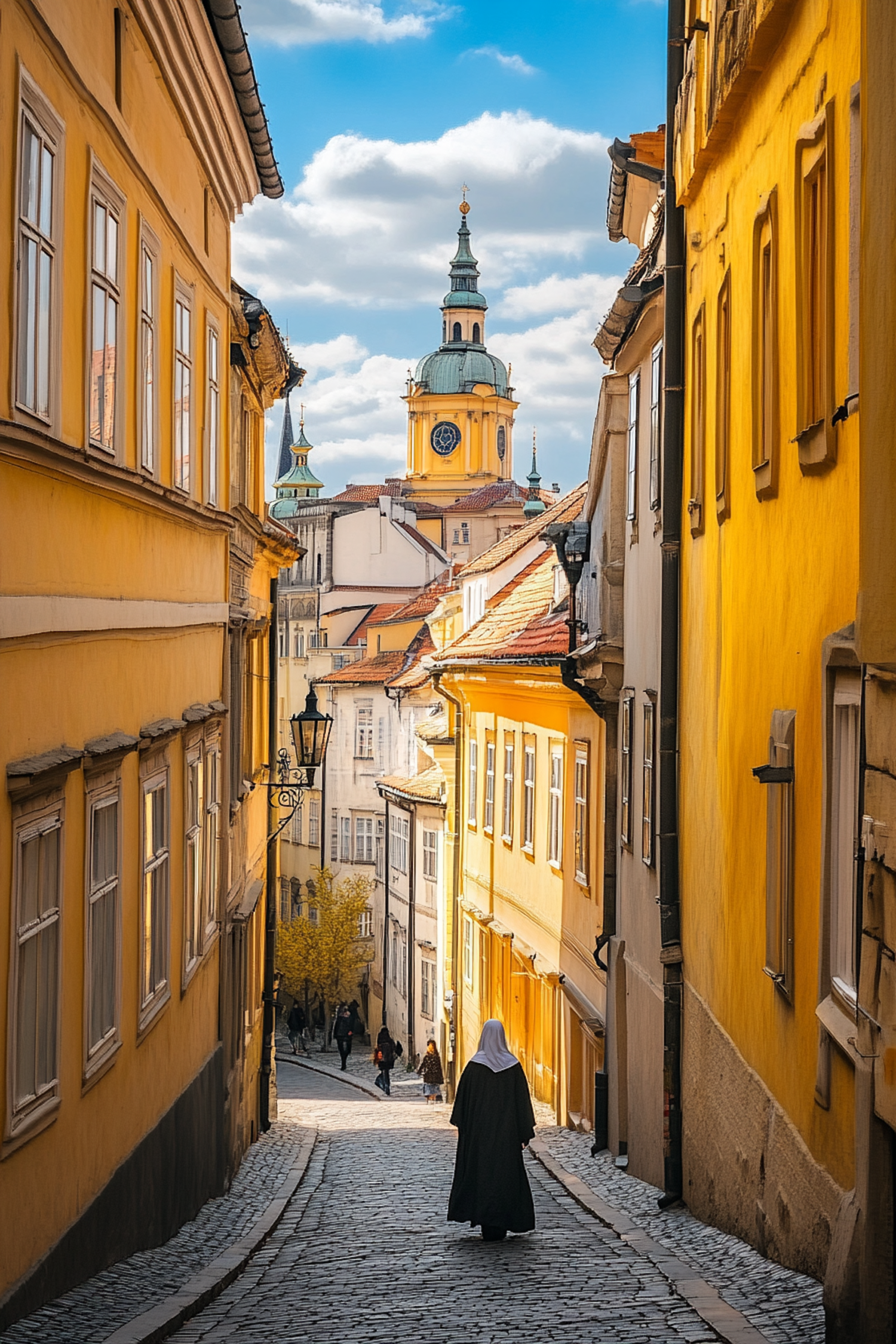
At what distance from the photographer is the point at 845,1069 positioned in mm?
7297

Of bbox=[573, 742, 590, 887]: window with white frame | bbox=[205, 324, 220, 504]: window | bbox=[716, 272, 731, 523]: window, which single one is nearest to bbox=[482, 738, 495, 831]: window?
bbox=[573, 742, 590, 887]: window with white frame

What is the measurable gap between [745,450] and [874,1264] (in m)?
5.25

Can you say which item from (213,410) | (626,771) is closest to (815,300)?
(213,410)

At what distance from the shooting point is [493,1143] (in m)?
12.0

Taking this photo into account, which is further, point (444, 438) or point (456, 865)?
point (444, 438)

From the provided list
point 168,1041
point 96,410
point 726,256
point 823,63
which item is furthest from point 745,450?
point 168,1041

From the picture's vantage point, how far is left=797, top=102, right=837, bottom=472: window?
7.75 m

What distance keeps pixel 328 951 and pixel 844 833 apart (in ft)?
162

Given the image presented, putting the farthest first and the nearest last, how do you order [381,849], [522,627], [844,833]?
[381,849]
[522,627]
[844,833]

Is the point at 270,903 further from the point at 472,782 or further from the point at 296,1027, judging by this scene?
the point at 296,1027

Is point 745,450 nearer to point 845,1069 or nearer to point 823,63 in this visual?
point 823,63

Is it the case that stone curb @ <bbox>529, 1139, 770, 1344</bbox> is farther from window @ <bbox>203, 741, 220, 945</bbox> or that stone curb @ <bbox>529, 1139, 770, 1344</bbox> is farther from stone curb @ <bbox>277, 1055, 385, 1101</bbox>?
stone curb @ <bbox>277, 1055, 385, 1101</bbox>

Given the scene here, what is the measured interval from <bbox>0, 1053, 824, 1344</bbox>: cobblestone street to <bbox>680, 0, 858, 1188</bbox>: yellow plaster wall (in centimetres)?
96

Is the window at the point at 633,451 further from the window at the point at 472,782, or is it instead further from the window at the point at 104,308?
the window at the point at 472,782
